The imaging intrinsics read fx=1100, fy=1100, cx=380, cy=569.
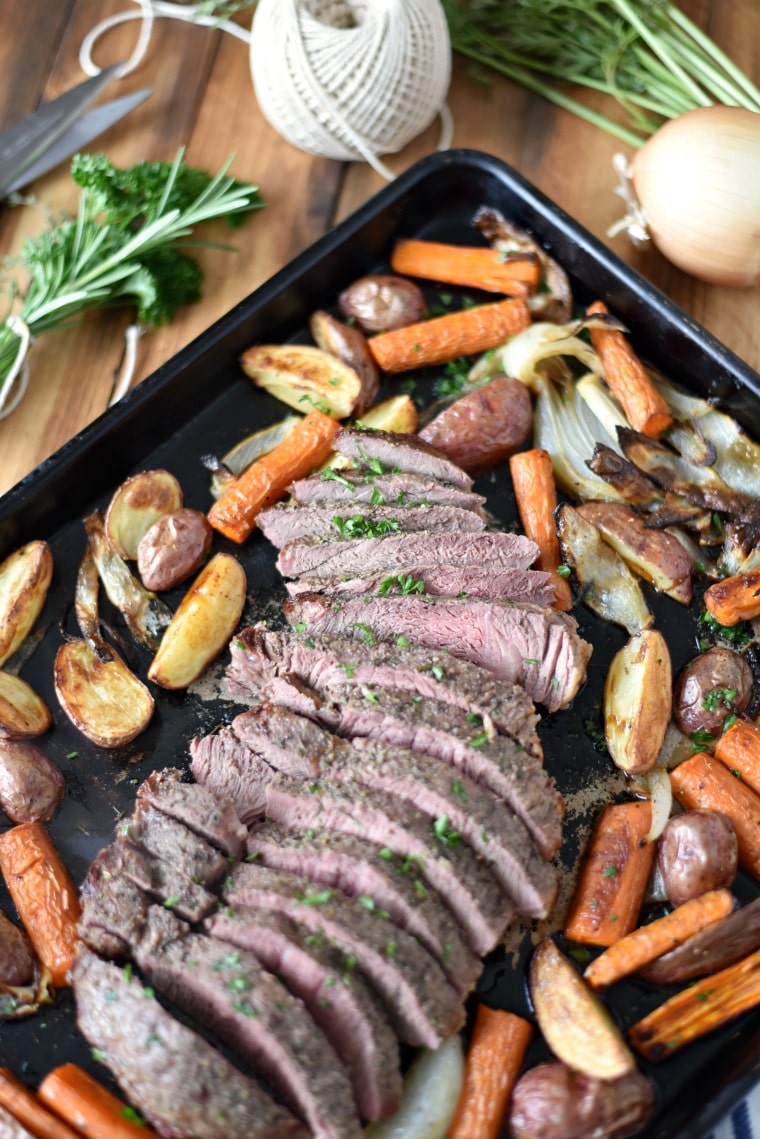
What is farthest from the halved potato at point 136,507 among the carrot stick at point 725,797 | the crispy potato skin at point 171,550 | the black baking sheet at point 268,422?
the carrot stick at point 725,797

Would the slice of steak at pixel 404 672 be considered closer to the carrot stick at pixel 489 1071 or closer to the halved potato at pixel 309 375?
the carrot stick at pixel 489 1071

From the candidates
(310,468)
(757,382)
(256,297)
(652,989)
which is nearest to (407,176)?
(256,297)

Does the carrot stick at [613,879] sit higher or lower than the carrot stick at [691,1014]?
higher

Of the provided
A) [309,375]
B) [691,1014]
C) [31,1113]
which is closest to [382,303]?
[309,375]

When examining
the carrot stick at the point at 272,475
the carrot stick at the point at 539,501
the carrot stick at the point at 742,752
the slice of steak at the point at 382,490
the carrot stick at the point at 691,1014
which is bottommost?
the carrot stick at the point at 691,1014

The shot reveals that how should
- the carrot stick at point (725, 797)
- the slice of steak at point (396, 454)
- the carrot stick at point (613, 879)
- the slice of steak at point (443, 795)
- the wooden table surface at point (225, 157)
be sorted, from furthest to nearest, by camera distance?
the wooden table surface at point (225, 157) → the slice of steak at point (396, 454) → the carrot stick at point (725, 797) → the carrot stick at point (613, 879) → the slice of steak at point (443, 795)

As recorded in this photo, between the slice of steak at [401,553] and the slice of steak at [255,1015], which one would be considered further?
the slice of steak at [401,553]

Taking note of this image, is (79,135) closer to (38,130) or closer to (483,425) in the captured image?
(38,130)
